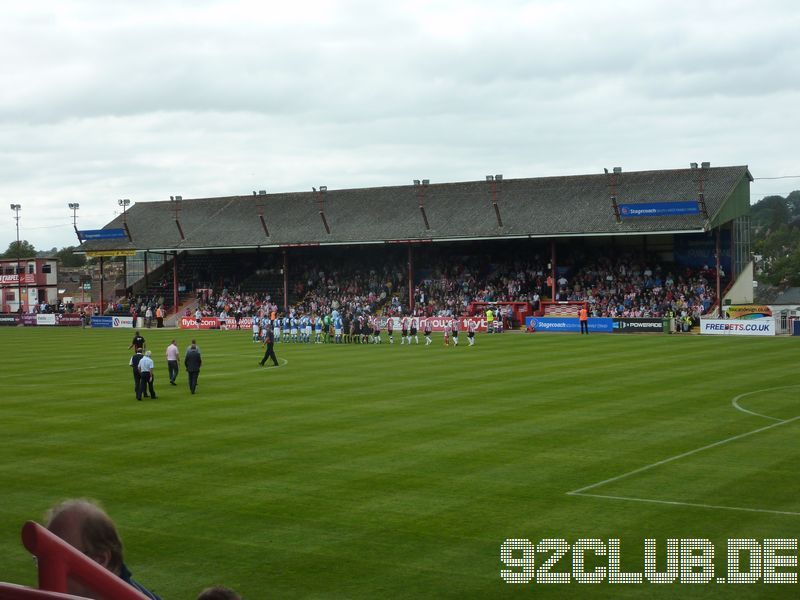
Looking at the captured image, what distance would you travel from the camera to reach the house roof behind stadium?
214ft

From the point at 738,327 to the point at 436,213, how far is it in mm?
26641

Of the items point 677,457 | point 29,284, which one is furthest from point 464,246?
point 677,457

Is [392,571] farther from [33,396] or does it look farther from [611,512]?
[33,396]

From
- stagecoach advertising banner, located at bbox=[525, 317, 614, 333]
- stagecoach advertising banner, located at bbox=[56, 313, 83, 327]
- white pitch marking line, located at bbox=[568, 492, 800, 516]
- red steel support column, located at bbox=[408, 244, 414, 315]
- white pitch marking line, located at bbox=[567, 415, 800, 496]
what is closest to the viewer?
white pitch marking line, located at bbox=[568, 492, 800, 516]

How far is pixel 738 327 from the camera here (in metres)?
53.2

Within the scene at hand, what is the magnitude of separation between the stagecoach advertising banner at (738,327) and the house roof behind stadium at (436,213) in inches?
307

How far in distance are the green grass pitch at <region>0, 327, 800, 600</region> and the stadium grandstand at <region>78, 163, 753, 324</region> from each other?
31.0m

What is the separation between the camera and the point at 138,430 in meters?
21.5

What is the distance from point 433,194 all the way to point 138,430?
5657 cm

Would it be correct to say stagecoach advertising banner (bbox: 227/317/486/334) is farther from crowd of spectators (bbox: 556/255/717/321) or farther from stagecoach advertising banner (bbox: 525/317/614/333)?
crowd of spectators (bbox: 556/255/717/321)

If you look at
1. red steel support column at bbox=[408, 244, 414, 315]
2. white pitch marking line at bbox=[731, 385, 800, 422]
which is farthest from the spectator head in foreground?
red steel support column at bbox=[408, 244, 414, 315]

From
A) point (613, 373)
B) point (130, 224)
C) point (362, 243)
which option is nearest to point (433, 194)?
point (362, 243)

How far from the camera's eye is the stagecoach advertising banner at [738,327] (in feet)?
171
